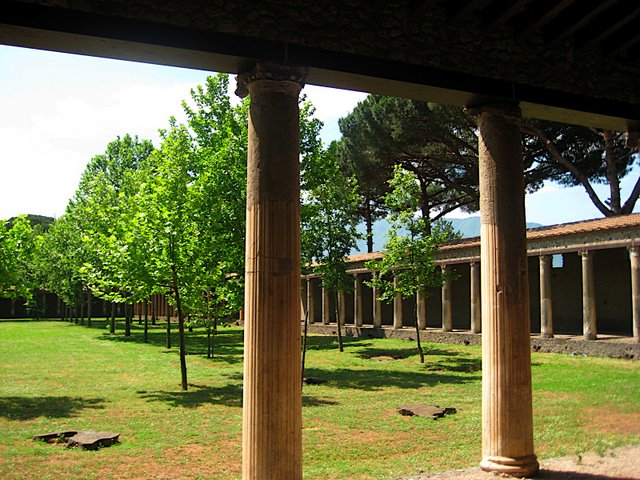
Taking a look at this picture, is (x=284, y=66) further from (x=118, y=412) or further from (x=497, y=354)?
(x=118, y=412)

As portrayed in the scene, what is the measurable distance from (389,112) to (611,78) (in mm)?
28243

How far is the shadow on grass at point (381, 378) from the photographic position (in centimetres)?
1785

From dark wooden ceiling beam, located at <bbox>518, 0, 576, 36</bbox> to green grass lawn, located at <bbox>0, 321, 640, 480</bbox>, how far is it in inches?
239

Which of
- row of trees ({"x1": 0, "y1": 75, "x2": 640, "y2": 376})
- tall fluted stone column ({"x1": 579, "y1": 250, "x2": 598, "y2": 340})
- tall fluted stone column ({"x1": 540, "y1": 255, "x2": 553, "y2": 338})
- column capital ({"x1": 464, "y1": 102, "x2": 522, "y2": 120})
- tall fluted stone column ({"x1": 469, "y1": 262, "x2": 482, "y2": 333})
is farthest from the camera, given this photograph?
tall fluted stone column ({"x1": 469, "y1": 262, "x2": 482, "y2": 333})

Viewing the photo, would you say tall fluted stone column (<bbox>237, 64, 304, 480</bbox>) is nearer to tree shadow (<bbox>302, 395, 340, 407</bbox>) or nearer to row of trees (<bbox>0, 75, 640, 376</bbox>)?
tree shadow (<bbox>302, 395, 340, 407</bbox>)

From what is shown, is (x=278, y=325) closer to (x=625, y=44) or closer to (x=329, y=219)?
(x=625, y=44)

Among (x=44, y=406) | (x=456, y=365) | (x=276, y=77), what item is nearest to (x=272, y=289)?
(x=276, y=77)

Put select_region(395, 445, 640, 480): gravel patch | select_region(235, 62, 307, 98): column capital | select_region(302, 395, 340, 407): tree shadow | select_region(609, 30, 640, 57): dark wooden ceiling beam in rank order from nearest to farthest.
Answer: select_region(235, 62, 307, 98): column capital → select_region(395, 445, 640, 480): gravel patch → select_region(609, 30, 640, 57): dark wooden ceiling beam → select_region(302, 395, 340, 407): tree shadow

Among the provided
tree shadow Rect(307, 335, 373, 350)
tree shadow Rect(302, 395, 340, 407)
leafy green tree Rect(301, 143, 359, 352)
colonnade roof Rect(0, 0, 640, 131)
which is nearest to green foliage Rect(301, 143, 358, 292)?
leafy green tree Rect(301, 143, 359, 352)

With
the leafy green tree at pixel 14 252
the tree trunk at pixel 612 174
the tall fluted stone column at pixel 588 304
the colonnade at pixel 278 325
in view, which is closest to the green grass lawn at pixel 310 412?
the tall fluted stone column at pixel 588 304

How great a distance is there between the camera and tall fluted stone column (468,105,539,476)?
6828 millimetres

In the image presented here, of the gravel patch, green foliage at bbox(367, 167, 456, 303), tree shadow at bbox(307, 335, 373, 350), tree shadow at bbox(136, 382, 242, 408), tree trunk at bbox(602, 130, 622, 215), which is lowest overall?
tree shadow at bbox(307, 335, 373, 350)

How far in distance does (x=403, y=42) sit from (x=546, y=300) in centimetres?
2256

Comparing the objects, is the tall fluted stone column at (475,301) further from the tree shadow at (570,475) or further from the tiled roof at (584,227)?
the tree shadow at (570,475)
